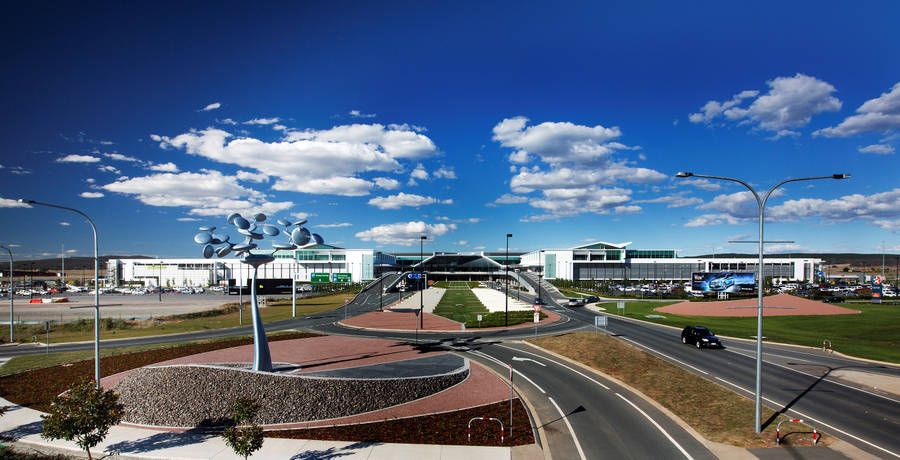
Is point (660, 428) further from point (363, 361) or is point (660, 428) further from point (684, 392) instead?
point (363, 361)

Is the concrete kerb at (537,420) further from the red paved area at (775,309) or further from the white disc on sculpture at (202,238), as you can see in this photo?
the red paved area at (775,309)

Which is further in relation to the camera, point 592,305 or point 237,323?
A: point 592,305

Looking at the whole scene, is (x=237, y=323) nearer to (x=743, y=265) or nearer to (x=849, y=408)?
(x=849, y=408)

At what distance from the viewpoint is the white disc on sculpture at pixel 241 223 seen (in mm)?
22250

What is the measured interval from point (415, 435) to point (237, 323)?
43937mm

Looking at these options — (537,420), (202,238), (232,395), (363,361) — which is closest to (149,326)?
(202,238)

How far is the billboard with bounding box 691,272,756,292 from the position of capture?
274 feet

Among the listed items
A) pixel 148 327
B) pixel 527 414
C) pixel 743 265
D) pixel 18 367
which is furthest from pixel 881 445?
pixel 743 265

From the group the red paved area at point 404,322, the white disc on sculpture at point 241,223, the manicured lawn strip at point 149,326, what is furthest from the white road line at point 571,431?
the manicured lawn strip at point 149,326

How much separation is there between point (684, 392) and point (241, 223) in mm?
25553

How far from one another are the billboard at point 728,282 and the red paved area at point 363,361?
7850 cm

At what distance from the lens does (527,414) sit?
1867cm

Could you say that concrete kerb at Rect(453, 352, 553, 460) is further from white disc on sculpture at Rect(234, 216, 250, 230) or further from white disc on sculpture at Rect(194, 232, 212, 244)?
white disc on sculpture at Rect(194, 232, 212, 244)

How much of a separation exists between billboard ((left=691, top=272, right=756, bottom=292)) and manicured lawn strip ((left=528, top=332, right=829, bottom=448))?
62.8 metres
